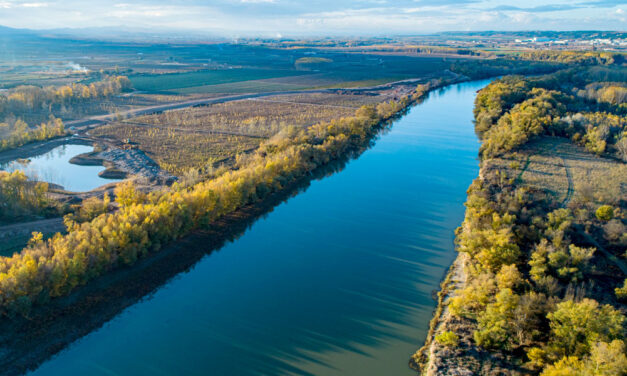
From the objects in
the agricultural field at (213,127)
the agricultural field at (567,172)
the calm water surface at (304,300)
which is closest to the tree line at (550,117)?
the agricultural field at (567,172)

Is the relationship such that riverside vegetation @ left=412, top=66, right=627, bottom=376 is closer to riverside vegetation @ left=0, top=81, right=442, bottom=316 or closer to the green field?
riverside vegetation @ left=0, top=81, right=442, bottom=316

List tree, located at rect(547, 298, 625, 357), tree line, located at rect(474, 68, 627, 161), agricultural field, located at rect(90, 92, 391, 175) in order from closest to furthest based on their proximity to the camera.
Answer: tree, located at rect(547, 298, 625, 357) → agricultural field, located at rect(90, 92, 391, 175) → tree line, located at rect(474, 68, 627, 161)

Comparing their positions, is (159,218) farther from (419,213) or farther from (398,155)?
(398,155)

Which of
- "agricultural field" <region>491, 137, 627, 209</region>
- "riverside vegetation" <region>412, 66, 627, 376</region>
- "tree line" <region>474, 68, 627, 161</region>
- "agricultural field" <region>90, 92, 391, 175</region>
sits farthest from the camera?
"tree line" <region>474, 68, 627, 161</region>

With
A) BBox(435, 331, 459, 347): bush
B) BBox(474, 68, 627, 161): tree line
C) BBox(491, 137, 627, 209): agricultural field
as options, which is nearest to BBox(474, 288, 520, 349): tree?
BBox(435, 331, 459, 347): bush

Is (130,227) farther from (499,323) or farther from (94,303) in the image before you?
(499,323)

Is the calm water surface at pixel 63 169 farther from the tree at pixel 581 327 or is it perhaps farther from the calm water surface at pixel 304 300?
the tree at pixel 581 327
